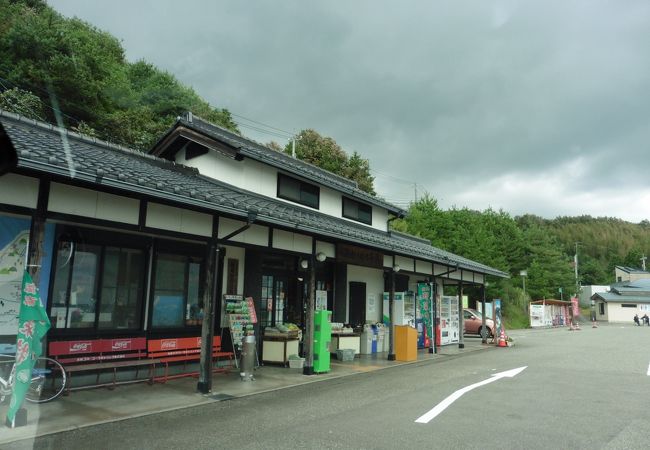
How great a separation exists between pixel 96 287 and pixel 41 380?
196cm

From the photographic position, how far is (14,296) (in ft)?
25.3

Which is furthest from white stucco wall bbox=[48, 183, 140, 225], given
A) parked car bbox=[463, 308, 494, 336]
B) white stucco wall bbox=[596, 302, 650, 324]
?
white stucco wall bbox=[596, 302, 650, 324]

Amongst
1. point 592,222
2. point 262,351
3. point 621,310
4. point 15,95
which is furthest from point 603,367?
point 592,222

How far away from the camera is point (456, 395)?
804cm

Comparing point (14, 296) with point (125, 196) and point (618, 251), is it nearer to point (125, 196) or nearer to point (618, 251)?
point (125, 196)

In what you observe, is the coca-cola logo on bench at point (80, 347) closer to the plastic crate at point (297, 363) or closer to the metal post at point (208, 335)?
the metal post at point (208, 335)

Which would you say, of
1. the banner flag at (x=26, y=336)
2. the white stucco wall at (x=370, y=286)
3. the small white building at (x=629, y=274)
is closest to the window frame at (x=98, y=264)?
the banner flag at (x=26, y=336)

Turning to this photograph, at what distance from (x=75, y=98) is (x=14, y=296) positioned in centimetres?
1707

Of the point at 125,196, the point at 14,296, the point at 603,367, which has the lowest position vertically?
the point at 603,367

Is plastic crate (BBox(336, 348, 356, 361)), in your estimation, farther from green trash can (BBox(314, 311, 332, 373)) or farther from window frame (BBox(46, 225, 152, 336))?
window frame (BBox(46, 225, 152, 336))

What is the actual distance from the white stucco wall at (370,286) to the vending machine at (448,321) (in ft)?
9.98

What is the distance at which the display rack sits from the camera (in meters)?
10.7

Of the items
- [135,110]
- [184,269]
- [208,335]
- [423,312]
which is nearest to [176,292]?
[184,269]

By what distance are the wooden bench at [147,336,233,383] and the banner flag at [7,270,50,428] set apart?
3.23 meters
